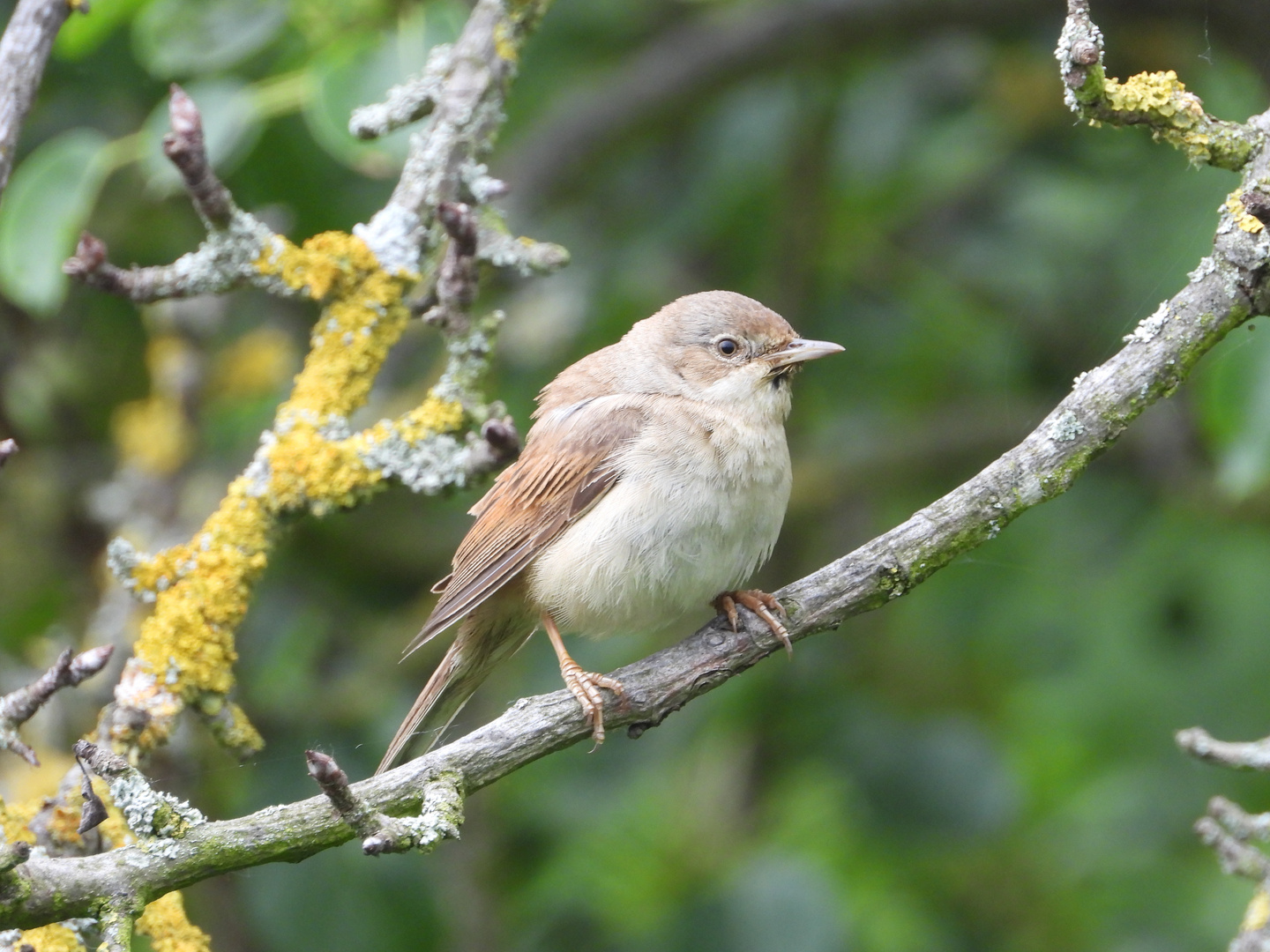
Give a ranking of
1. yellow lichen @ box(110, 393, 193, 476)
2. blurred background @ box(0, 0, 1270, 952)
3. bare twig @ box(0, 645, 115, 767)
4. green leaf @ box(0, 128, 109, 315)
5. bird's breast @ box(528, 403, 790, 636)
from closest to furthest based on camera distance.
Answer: bare twig @ box(0, 645, 115, 767) < bird's breast @ box(528, 403, 790, 636) < green leaf @ box(0, 128, 109, 315) < blurred background @ box(0, 0, 1270, 952) < yellow lichen @ box(110, 393, 193, 476)

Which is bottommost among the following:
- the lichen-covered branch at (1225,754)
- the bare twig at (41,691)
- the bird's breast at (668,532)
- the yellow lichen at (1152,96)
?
the lichen-covered branch at (1225,754)

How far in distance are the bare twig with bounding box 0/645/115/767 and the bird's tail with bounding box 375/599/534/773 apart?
1153 millimetres

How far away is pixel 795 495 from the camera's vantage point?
5805mm

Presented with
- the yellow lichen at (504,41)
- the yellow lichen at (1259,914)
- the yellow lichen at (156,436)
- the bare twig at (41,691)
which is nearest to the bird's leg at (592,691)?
the bare twig at (41,691)

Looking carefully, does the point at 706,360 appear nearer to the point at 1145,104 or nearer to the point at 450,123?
the point at 450,123

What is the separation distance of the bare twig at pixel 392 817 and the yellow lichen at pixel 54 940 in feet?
2.09

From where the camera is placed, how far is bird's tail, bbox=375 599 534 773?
3734 millimetres

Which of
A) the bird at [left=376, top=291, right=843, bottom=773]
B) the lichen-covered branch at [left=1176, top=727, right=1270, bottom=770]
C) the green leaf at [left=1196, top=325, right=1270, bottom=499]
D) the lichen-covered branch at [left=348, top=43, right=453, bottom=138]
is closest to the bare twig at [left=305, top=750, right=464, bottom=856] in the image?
the bird at [left=376, top=291, right=843, bottom=773]

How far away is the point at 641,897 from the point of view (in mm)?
5059

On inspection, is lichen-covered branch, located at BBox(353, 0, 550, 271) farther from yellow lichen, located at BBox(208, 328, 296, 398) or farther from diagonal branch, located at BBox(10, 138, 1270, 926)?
yellow lichen, located at BBox(208, 328, 296, 398)

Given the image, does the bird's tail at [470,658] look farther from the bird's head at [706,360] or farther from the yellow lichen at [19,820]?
the yellow lichen at [19,820]

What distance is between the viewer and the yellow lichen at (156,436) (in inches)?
206

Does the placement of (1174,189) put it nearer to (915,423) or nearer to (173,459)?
(915,423)

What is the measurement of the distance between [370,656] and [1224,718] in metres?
3.36
